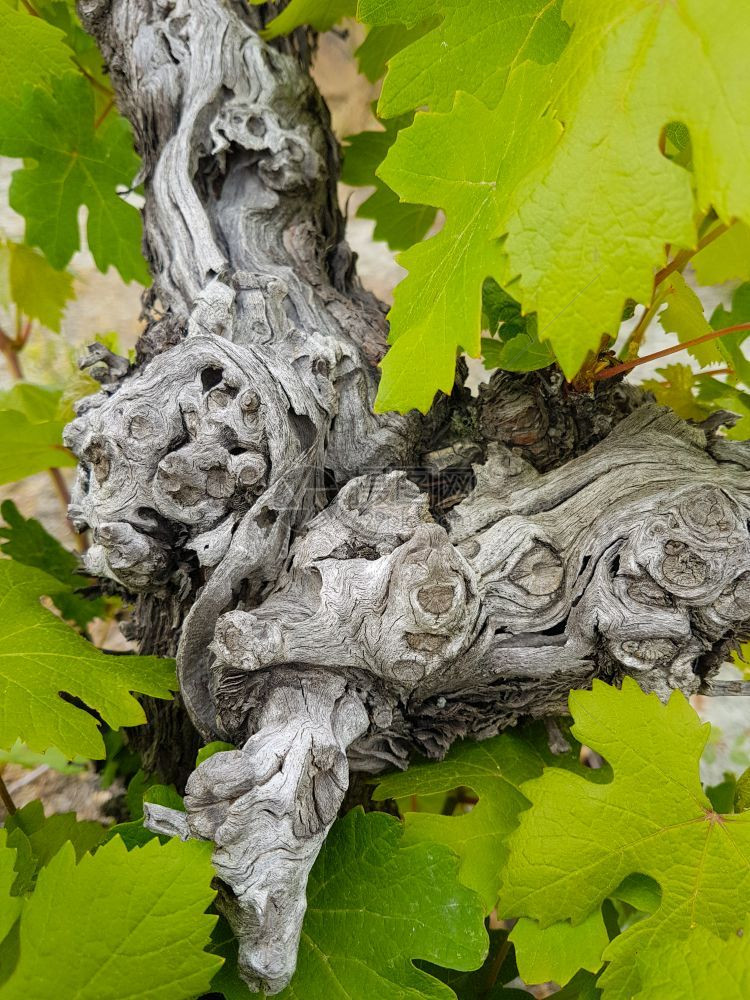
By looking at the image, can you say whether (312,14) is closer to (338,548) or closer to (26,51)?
(26,51)

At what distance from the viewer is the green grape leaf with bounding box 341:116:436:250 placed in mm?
1672

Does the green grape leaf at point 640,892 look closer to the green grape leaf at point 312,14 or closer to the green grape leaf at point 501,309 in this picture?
the green grape leaf at point 501,309

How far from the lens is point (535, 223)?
698 millimetres

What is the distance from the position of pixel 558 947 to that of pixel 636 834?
168 millimetres

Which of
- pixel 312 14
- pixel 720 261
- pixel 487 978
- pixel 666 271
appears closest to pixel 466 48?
pixel 666 271

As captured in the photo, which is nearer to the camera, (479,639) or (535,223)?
(535,223)

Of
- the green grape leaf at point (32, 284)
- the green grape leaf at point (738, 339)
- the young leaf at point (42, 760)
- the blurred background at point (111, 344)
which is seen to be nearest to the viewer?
the green grape leaf at point (738, 339)

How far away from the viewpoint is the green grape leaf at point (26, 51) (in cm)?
131

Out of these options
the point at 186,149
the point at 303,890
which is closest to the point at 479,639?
the point at 303,890

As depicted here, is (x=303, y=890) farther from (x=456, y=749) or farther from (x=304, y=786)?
(x=456, y=749)

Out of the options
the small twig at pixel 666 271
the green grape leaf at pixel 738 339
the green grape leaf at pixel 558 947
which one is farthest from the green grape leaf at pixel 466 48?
the green grape leaf at pixel 558 947

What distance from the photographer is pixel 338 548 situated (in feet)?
3.54

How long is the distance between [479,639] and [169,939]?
50cm

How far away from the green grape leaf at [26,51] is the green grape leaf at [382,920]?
4.42 feet
